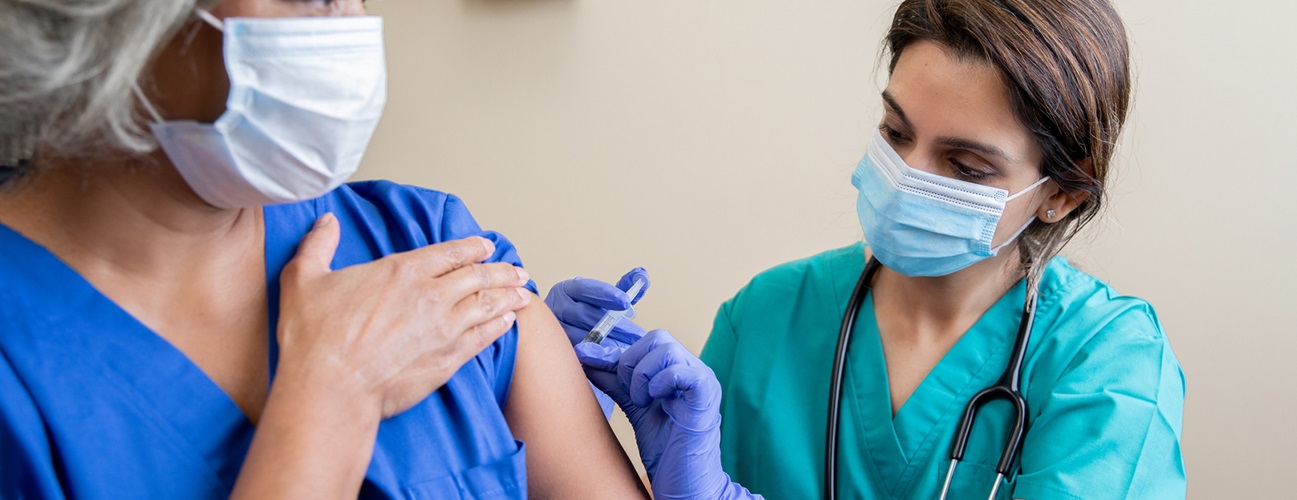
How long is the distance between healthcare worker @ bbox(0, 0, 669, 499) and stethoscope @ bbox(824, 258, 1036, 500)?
0.62 metres

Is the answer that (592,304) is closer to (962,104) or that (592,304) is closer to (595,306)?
(595,306)

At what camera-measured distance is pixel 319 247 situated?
38.3 inches

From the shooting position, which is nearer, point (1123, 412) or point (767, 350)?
point (1123, 412)

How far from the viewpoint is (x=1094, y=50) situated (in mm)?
1348

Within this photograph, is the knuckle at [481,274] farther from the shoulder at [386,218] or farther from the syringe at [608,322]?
the syringe at [608,322]

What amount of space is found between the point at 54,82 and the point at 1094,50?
1206 mm

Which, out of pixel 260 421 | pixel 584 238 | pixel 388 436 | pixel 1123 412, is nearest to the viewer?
pixel 260 421

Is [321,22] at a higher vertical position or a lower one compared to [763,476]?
higher

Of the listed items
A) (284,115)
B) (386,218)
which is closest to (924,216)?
(386,218)

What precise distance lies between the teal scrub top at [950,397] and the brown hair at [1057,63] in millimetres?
218

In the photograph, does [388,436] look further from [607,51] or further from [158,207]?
[607,51]

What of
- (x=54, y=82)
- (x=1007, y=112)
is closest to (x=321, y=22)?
(x=54, y=82)

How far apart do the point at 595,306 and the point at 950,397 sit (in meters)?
0.54

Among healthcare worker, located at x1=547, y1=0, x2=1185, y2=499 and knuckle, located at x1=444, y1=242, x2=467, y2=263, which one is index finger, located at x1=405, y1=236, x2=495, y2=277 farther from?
healthcare worker, located at x1=547, y1=0, x2=1185, y2=499
